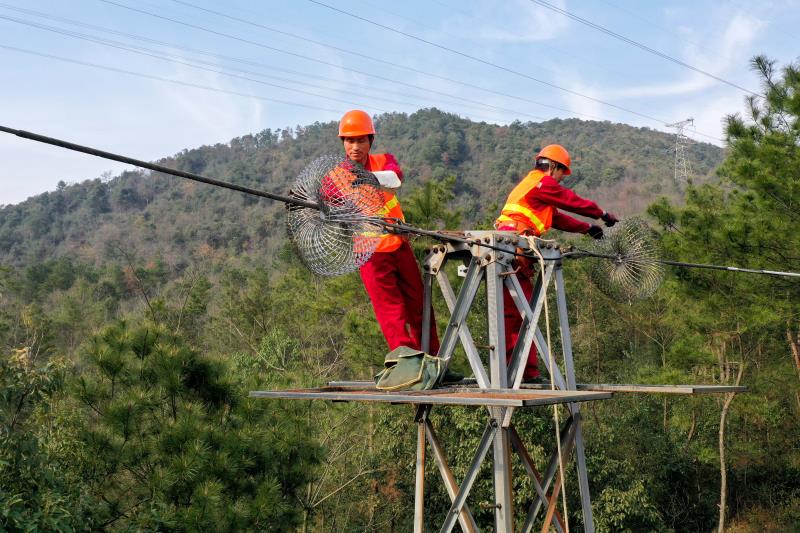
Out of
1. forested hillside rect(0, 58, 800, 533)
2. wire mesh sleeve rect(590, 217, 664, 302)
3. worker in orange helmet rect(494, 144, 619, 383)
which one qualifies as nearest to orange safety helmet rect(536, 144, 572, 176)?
worker in orange helmet rect(494, 144, 619, 383)

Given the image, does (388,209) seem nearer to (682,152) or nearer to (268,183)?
(682,152)

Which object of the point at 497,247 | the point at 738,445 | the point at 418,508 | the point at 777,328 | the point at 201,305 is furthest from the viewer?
the point at 201,305

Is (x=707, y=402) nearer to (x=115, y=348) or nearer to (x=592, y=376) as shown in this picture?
(x=592, y=376)

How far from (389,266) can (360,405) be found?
13648 mm

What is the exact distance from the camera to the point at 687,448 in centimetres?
2289

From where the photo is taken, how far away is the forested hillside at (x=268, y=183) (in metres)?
58.3

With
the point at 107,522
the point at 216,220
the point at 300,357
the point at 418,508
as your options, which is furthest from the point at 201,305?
the point at 216,220

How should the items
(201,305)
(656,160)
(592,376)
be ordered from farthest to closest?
(656,160) → (201,305) → (592,376)

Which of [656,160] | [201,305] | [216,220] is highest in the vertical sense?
[656,160]

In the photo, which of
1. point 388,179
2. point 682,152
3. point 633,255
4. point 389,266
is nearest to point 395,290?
point 389,266

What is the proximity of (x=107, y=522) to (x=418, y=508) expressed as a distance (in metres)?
5.17

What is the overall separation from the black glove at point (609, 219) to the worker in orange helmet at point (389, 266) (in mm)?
1381

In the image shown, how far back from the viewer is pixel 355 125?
5340 mm

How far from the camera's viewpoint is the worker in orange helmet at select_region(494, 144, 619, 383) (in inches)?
235
